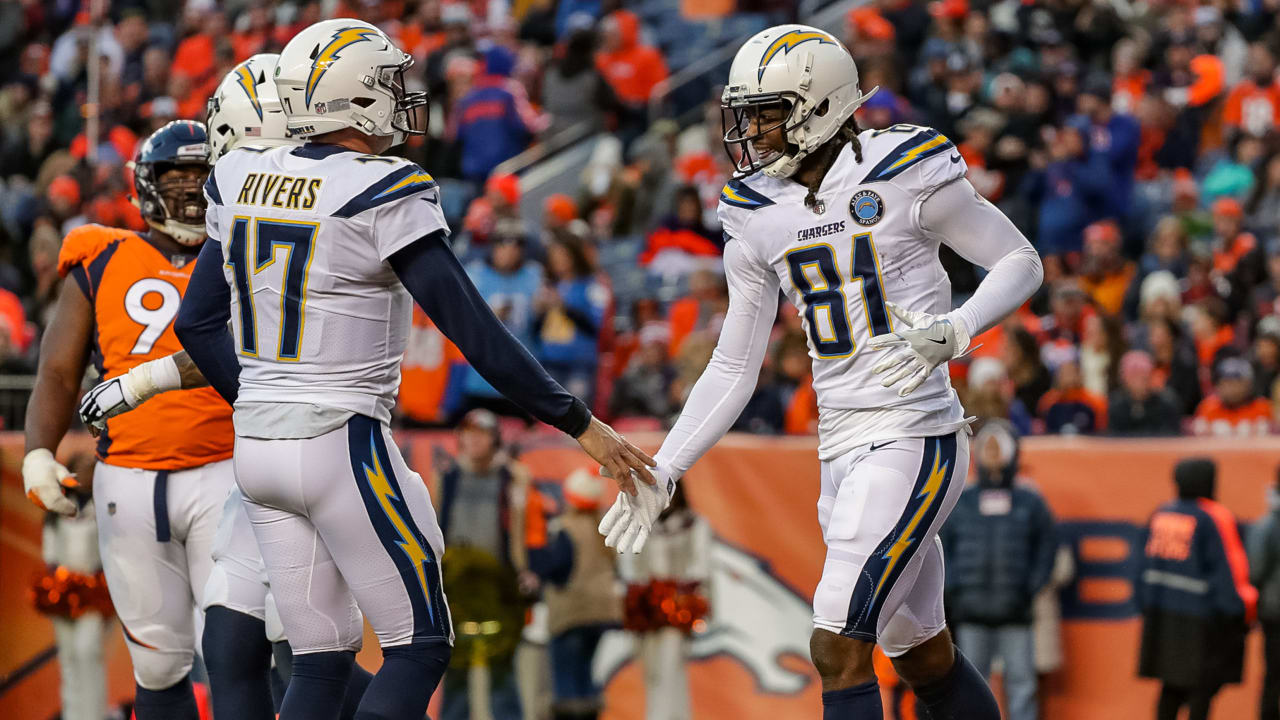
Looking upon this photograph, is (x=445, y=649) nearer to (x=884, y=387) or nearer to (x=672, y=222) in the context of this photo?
(x=884, y=387)

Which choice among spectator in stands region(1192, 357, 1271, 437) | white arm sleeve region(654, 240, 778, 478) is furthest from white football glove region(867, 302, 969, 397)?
spectator in stands region(1192, 357, 1271, 437)

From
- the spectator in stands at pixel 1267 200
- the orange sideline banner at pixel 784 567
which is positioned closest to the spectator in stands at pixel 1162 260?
the spectator in stands at pixel 1267 200

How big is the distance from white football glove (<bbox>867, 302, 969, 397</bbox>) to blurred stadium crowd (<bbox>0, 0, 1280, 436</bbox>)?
4.67m

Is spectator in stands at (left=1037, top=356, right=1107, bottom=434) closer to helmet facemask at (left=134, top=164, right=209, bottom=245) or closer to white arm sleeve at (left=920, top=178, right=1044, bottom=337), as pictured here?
white arm sleeve at (left=920, top=178, right=1044, bottom=337)

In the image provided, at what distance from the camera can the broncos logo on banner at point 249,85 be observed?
5.46 metres

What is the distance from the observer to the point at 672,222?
12984 millimetres

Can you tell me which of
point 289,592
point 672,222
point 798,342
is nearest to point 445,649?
point 289,592

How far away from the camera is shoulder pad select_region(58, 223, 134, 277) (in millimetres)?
5844

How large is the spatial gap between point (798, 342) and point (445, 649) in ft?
20.2

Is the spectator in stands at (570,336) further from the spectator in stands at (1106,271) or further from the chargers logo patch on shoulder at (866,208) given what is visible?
the chargers logo patch on shoulder at (866,208)

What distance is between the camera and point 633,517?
5.16m

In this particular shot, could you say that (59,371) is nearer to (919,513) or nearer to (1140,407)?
(919,513)

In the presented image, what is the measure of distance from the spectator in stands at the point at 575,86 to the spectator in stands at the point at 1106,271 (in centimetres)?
482

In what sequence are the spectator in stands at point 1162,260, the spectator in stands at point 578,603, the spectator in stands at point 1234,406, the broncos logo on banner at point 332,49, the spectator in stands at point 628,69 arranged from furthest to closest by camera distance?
the spectator in stands at point 628,69 < the spectator in stands at point 1162,260 < the spectator in stands at point 1234,406 < the spectator in stands at point 578,603 < the broncos logo on banner at point 332,49
